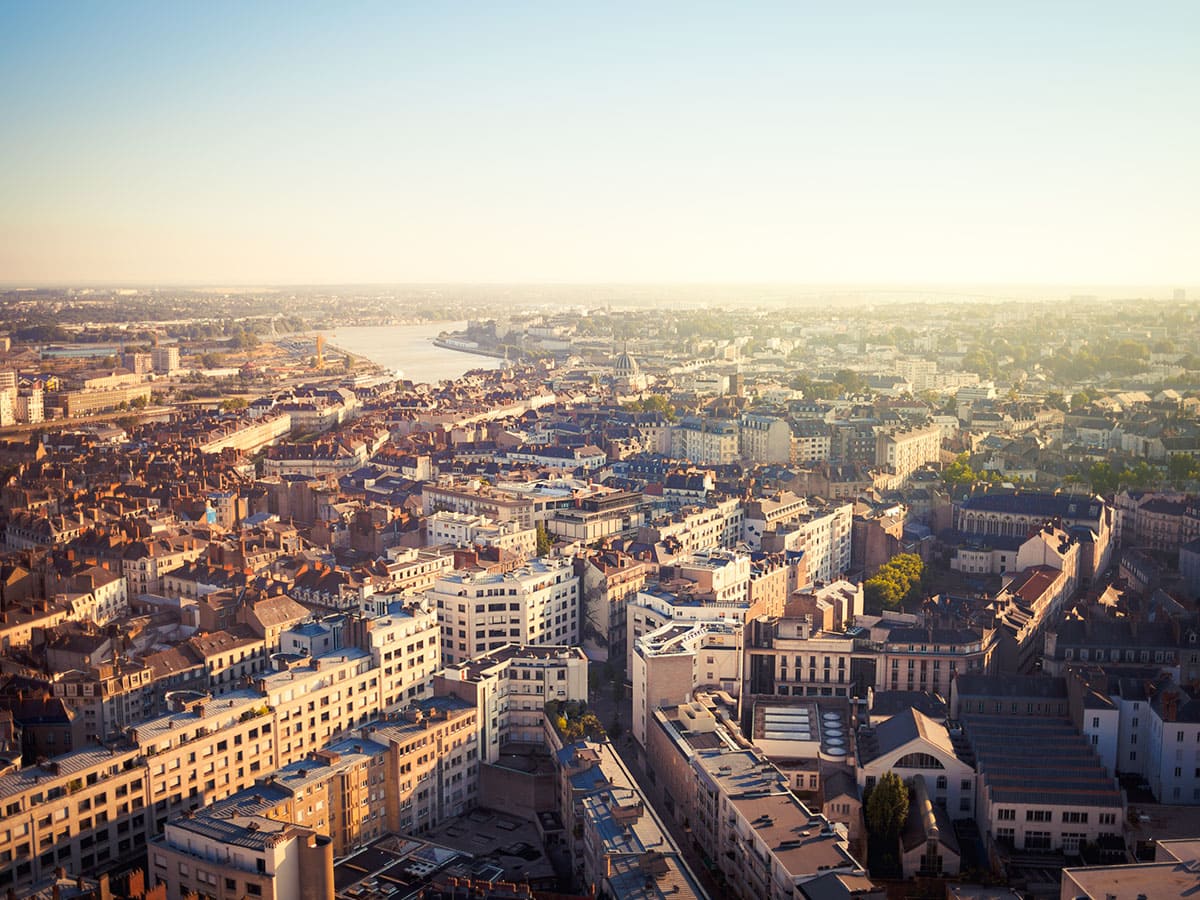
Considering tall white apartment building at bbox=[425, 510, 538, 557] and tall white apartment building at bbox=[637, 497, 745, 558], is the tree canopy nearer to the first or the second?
tall white apartment building at bbox=[637, 497, 745, 558]

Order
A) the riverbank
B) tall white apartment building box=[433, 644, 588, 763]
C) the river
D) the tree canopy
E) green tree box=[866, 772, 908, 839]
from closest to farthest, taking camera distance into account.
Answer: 1. green tree box=[866, 772, 908, 839]
2. tall white apartment building box=[433, 644, 588, 763]
3. the tree canopy
4. the river
5. the riverbank

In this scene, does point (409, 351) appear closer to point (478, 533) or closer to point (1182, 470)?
point (1182, 470)

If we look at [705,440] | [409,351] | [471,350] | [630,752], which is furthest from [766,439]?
[409,351]

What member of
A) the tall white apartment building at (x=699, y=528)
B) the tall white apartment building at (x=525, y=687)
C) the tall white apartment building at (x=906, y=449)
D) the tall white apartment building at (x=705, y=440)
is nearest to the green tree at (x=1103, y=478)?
the tall white apartment building at (x=906, y=449)

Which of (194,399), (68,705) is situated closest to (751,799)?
(68,705)

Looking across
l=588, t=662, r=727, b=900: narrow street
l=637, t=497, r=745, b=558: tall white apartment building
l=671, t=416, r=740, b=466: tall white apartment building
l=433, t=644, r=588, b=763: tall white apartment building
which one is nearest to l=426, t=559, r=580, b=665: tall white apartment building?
l=588, t=662, r=727, b=900: narrow street

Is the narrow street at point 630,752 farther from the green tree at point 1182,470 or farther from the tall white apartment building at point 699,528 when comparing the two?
the green tree at point 1182,470
